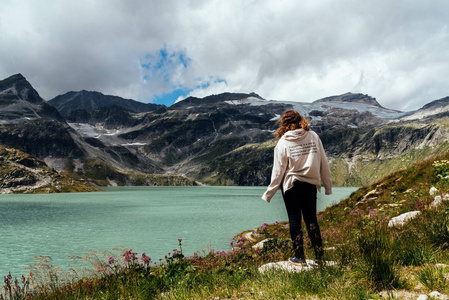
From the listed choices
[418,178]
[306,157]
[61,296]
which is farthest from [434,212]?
[418,178]

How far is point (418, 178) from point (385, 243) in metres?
17.4

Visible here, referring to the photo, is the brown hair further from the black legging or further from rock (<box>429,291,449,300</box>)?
rock (<box>429,291,449,300</box>)

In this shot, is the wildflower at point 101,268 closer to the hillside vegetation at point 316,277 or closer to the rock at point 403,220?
the hillside vegetation at point 316,277

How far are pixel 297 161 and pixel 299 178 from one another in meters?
0.46

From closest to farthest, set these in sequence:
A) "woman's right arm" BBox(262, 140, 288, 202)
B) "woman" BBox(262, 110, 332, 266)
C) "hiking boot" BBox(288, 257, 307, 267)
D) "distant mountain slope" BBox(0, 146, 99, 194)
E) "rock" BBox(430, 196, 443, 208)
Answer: "hiking boot" BBox(288, 257, 307, 267), "woman" BBox(262, 110, 332, 266), "woman's right arm" BBox(262, 140, 288, 202), "rock" BBox(430, 196, 443, 208), "distant mountain slope" BBox(0, 146, 99, 194)

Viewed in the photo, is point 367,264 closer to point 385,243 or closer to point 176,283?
point 385,243

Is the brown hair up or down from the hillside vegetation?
up

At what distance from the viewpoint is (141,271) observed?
7391mm

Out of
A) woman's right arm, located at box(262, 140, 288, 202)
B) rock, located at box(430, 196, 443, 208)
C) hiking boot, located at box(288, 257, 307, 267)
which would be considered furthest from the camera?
rock, located at box(430, 196, 443, 208)

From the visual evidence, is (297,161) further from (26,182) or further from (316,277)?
(26,182)

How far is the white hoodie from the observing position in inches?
266

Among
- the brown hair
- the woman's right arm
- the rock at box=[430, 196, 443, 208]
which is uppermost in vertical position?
the brown hair

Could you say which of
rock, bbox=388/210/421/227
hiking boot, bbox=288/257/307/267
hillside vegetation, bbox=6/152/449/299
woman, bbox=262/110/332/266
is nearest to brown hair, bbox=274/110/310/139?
woman, bbox=262/110/332/266

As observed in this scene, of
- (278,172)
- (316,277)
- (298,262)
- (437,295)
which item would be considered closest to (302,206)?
(278,172)
